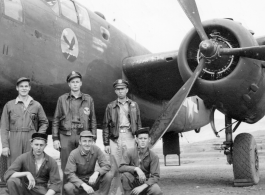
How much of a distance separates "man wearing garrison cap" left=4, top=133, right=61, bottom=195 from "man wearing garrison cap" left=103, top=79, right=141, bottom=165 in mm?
1308

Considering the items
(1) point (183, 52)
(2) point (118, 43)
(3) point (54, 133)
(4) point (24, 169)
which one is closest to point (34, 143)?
(4) point (24, 169)

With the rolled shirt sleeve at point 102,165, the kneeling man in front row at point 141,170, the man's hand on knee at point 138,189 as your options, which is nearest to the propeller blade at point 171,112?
the kneeling man in front row at point 141,170

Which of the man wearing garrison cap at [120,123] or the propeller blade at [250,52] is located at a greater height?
the propeller blade at [250,52]

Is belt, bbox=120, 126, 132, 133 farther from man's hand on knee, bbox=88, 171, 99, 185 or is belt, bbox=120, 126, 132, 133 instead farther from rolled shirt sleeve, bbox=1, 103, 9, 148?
rolled shirt sleeve, bbox=1, 103, 9, 148

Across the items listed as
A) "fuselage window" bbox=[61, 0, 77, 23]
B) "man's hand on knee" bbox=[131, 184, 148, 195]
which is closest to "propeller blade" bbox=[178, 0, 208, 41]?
"fuselage window" bbox=[61, 0, 77, 23]

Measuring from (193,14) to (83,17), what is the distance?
6.96 feet

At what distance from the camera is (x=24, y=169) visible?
14.8 feet

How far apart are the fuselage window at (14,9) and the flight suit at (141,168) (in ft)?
8.61

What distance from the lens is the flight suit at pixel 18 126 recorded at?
15.9 ft

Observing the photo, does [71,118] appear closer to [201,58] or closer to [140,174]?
[140,174]

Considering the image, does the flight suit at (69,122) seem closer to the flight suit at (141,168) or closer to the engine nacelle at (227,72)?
the flight suit at (141,168)

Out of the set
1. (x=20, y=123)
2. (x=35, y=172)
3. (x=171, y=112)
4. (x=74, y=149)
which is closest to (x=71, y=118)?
(x=74, y=149)

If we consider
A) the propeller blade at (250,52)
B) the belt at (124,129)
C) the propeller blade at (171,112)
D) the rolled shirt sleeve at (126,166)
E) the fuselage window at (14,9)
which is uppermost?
the fuselage window at (14,9)

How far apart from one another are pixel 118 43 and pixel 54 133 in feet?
11.4
